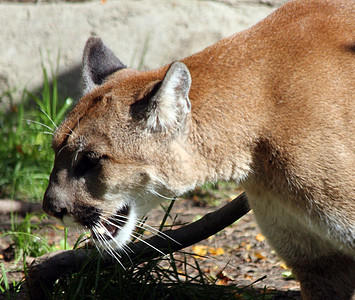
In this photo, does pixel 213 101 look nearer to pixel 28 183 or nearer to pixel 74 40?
pixel 28 183

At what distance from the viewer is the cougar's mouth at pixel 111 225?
142 inches

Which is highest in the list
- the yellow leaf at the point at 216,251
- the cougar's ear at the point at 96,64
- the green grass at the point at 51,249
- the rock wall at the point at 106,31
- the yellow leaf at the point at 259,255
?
the rock wall at the point at 106,31

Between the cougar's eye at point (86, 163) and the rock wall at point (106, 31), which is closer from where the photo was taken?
the cougar's eye at point (86, 163)

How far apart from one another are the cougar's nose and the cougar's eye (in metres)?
0.17

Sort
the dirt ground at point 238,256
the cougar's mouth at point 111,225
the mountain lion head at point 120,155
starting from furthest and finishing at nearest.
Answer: the dirt ground at point 238,256 → the cougar's mouth at point 111,225 → the mountain lion head at point 120,155

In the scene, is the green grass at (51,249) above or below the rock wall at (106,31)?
below

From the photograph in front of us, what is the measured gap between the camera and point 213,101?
346 centimetres

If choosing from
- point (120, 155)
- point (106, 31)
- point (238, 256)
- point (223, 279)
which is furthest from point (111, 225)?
point (106, 31)

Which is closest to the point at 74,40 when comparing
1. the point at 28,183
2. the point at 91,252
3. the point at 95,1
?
the point at 95,1

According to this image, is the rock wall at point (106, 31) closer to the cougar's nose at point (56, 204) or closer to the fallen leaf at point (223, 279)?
the fallen leaf at point (223, 279)

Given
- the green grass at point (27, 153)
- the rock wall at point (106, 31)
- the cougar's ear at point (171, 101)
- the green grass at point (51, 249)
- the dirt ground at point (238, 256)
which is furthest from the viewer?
the rock wall at point (106, 31)

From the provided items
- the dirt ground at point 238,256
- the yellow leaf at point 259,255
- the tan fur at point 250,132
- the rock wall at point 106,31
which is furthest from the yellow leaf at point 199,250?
the rock wall at point 106,31

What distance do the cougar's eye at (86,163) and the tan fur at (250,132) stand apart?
0.03 m

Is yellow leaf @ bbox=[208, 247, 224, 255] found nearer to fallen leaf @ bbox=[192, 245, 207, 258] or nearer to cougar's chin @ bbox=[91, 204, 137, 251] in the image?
fallen leaf @ bbox=[192, 245, 207, 258]
